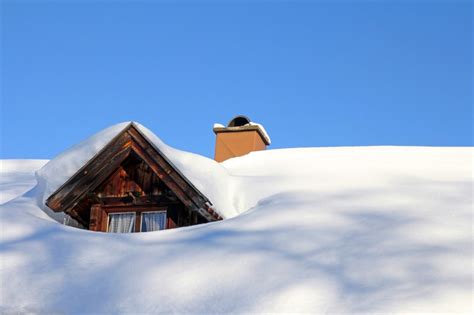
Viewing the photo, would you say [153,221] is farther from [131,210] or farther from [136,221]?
[131,210]

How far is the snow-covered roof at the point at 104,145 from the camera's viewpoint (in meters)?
7.99

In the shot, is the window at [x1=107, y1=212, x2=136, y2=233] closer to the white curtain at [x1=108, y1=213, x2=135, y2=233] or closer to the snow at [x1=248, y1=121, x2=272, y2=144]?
the white curtain at [x1=108, y1=213, x2=135, y2=233]

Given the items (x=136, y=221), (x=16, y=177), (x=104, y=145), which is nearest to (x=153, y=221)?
(x=136, y=221)

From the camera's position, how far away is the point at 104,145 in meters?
8.16

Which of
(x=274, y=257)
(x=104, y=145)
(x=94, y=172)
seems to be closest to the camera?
(x=274, y=257)

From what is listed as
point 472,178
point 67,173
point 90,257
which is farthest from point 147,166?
point 472,178

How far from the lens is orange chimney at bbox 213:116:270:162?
39.7 feet

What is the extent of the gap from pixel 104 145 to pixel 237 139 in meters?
4.36

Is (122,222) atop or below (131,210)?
below

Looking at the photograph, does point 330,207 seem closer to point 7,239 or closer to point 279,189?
point 279,189

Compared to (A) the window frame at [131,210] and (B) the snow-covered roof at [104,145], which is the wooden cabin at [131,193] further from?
(B) the snow-covered roof at [104,145]

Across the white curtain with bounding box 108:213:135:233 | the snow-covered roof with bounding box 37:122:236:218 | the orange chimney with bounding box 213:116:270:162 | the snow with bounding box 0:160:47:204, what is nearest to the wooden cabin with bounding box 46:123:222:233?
the white curtain with bounding box 108:213:135:233

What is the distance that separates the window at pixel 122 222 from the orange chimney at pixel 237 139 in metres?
3.87

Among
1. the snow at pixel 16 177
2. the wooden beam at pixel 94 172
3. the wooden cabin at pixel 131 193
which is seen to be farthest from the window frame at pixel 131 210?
the snow at pixel 16 177
